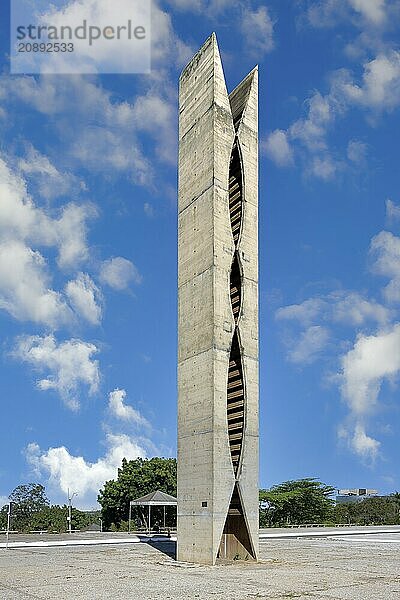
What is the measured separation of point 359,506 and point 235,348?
5382 cm

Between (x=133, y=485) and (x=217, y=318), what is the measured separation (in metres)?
32.5

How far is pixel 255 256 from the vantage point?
26016mm

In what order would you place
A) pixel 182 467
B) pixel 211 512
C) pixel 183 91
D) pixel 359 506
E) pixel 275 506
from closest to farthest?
pixel 211 512 → pixel 182 467 → pixel 183 91 → pixel 275 506 → pixel 359 506

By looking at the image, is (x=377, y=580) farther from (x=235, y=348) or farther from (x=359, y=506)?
(x=359, y=506)

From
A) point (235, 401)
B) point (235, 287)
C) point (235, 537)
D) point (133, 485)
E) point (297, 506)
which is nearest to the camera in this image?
point (235, 537)

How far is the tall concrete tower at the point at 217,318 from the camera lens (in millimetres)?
22922

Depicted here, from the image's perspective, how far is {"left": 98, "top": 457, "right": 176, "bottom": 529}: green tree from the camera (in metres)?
52.4

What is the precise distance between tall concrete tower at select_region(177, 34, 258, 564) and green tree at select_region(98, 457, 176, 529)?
28896 mm

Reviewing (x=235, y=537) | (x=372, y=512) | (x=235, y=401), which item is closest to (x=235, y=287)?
(x=235, y=401)

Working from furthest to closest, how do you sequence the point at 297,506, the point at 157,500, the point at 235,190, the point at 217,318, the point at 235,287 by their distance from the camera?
the point at 297,506 < the point at 157,500 < the point at 235,190 < the point at 235,287 < the point at 217,318

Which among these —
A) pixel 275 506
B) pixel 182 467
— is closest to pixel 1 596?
pixel 182 467

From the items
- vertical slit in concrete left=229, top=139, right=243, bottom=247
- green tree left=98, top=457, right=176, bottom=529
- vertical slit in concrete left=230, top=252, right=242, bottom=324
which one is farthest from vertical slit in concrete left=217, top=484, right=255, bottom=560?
green tree left=98, top=457, right=176, bottom=529

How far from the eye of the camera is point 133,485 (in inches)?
2077

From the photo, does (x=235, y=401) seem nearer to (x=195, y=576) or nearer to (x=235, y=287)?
(x=235, y=287)
